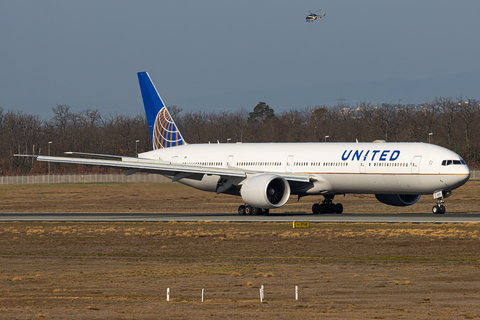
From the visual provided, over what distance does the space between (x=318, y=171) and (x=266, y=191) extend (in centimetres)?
380

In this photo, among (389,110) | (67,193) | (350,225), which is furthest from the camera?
(389,110)

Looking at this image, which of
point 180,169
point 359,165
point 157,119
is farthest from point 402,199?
point 157,119

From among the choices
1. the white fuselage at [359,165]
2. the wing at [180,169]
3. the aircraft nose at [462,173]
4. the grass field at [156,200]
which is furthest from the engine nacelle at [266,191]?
the aircraft nose at [462,173]

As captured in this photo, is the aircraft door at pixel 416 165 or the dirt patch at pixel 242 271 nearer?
the dirt patch at pixel 242 271

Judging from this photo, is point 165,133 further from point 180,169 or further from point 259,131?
point 259,131

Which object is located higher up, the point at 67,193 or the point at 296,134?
the point at 296,134

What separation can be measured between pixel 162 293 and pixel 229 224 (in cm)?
1964

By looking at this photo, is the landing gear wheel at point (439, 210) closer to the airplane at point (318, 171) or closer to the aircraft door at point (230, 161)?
the airplane at point (318, 171)

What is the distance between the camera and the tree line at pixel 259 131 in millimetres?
127125

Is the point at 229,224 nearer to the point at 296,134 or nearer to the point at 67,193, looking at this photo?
the point at 67,193

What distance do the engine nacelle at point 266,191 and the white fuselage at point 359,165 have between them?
1.43 metres

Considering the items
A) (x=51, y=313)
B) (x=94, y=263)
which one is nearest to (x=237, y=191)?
(x=94, y=263)

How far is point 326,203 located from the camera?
144 ft

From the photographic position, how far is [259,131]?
146 meters
